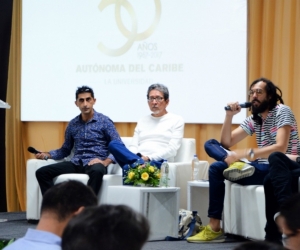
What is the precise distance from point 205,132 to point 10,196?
2.38 metres

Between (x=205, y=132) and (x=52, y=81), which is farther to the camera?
(x=52, y=81)

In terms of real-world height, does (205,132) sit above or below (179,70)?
below

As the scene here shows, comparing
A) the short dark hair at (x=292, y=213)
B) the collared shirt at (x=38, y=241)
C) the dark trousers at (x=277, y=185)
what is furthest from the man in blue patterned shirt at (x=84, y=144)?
the collared shirt at (x=38, y=241)

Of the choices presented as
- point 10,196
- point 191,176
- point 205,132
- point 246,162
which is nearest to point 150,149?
point 191,176

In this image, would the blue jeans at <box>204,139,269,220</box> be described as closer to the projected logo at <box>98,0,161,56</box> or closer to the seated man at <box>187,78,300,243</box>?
the seated man at <box>187,78,300,243</box>

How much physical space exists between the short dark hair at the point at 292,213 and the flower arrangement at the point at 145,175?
9.37 ft

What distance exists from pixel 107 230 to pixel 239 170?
3165mm

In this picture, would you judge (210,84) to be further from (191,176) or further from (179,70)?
(191,176)

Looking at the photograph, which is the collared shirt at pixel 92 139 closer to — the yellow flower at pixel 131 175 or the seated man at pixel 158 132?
the seated man at pixel 158 132

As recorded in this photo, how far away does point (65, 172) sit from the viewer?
5.22 m

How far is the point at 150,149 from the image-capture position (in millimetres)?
5102

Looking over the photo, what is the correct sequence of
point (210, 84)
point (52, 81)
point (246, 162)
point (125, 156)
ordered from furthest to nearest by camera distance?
point (52, 81) → point (210, 84) → point (125, 156) → point (246, 162)

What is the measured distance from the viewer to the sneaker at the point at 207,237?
14.0 ft

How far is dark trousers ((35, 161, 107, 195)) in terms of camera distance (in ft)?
16.1
